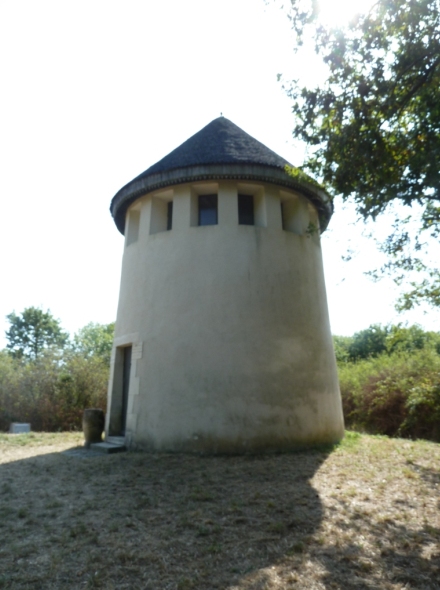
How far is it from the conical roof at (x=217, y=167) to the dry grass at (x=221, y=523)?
581 cm

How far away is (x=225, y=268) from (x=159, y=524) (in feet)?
17.9

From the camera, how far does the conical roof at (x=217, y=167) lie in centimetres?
945

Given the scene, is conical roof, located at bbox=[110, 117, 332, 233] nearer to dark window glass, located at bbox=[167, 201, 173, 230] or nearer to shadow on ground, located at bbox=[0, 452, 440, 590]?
dark window glass, located at bbox=[167, 201, 173, 230]

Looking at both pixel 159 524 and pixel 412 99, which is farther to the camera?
pixel 412 99

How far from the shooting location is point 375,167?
21.7ft

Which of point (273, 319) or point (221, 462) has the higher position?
point (273, 319)

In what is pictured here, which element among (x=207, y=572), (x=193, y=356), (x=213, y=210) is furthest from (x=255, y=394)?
(x=207, y=572)

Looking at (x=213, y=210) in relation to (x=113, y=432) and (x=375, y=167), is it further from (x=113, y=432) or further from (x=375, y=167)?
(x=113, y=432)

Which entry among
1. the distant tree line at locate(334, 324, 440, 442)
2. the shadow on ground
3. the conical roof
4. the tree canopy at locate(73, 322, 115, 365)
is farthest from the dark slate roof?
the tree canopy at locate(73, 322, 115, 365)

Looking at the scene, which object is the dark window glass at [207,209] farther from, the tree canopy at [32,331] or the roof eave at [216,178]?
the tree canopy at [32,331]

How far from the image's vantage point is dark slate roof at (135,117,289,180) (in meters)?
9.63

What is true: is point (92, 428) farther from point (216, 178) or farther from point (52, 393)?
point (52, 393)

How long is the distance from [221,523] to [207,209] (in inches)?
275

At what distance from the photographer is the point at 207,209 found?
33.1 ft
